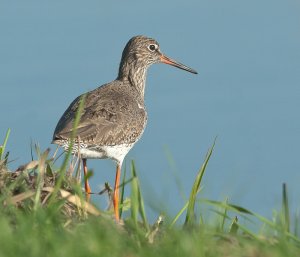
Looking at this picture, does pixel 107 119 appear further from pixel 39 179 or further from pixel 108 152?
pixel 39 179

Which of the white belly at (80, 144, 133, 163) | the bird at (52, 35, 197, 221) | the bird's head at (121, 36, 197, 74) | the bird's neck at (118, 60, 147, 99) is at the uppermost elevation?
the bird's head at (121, 36, 197, 74)

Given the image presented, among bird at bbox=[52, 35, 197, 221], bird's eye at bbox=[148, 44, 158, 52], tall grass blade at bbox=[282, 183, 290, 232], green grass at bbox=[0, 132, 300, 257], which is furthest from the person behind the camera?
bird's eye at bbox=[148, 44, 158, 52]

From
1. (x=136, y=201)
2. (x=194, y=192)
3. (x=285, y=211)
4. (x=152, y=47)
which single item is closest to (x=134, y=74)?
(x=152, y=47)

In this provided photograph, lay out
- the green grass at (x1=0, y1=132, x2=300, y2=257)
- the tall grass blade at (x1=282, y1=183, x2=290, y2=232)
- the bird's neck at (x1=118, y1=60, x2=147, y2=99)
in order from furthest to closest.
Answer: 1. the bird's neck at (x1=118, y1=60, x2=147, y2=99)
2. the tall grass blade at (x1=282, y1=183, x2=290, y2=232)
3. the green grass at (x1=0, y1=132, x2=300, y2=257)

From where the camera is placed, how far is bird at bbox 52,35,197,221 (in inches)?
432

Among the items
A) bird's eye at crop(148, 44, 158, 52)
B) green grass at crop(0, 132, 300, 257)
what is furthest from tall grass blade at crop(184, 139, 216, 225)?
bird's eye at crop(148, 44, 158, 52)

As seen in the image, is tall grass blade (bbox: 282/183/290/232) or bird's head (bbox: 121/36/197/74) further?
bird's head (bbox: 121/36/197/74)

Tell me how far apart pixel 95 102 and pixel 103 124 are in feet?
1.45

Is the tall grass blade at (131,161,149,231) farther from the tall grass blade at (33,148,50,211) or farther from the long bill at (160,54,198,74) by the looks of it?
the long bill at (160,54,198,74)

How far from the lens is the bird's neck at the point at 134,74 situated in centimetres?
1316

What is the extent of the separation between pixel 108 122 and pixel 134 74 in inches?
78.7

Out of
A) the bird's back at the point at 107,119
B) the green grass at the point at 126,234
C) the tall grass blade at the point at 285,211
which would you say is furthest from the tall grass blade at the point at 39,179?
the bird's back at the point at 107,119

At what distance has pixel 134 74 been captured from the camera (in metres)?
13.3

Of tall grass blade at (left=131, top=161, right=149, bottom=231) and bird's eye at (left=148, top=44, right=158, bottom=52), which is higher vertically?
bird's eye at (left=148, top=44, right=158, bottom=52)
